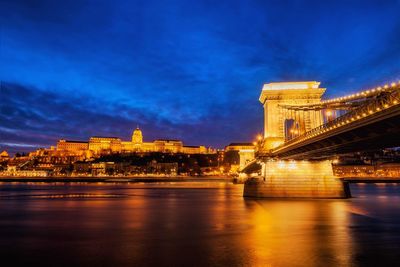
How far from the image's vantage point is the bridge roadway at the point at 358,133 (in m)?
20.0

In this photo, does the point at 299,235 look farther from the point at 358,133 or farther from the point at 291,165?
the point at 291,165

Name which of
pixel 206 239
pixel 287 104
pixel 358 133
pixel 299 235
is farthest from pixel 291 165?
pixel 206 239

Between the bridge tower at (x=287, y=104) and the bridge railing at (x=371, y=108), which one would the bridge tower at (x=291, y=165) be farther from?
the bridge railing at (x=371, y=108)

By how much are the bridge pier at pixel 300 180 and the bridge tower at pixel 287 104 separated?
10.9 ft

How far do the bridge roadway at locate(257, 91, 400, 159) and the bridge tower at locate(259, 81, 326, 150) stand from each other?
8690 millimetres

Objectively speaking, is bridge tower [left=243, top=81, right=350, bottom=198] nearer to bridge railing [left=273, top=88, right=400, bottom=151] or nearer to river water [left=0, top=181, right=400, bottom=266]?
river water [left=0, top=181, right=400, bottom=266]

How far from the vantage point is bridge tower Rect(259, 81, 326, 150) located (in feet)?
155

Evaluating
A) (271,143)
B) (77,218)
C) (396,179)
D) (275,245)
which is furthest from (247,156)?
(275,245)

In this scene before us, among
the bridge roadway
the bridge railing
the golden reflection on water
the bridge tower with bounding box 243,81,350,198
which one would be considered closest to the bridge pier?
the bridge tower with bounding box 243,81,350,198

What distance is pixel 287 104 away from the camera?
48281 mm

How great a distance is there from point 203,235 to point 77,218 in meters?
13.3

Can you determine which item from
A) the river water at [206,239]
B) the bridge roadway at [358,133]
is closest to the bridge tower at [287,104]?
the bridge roadway at [358,133]

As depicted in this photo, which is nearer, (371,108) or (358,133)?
(371,108)

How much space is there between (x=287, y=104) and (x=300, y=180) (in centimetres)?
962
